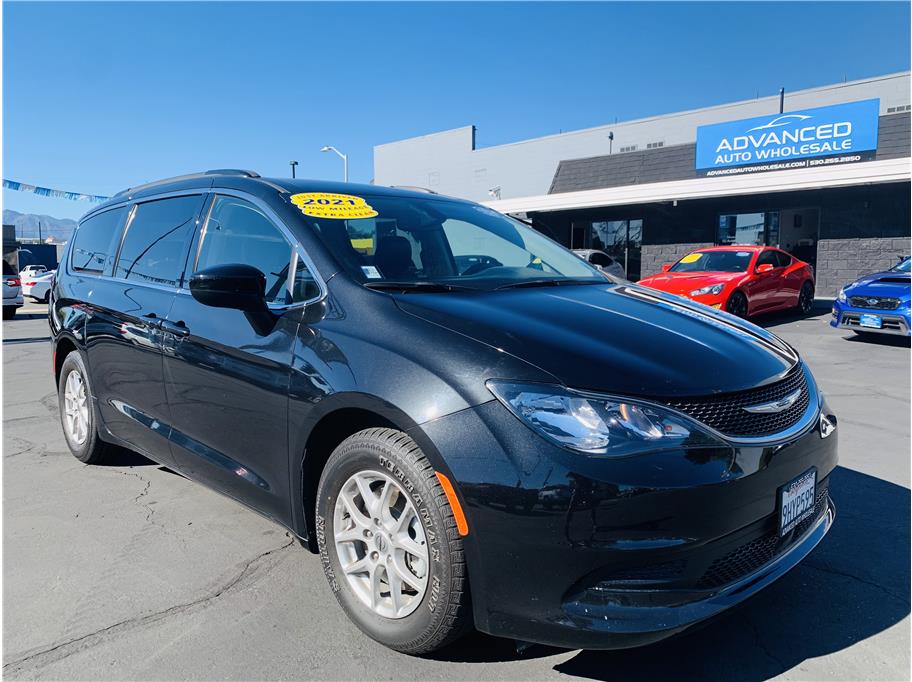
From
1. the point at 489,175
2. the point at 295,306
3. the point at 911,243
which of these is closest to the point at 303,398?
the point at 295,306

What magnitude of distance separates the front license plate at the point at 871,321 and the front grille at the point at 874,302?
0.47 ft

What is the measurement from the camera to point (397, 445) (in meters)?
2.31

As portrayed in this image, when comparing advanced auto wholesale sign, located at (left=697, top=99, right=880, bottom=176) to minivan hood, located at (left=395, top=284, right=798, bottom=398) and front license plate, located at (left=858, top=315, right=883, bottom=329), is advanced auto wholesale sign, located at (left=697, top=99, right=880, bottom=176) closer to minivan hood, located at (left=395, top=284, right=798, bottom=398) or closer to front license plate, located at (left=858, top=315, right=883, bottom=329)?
front license plate, located at (left=858, top=315, right=883, bottom=329)

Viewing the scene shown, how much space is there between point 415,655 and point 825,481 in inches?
68.3

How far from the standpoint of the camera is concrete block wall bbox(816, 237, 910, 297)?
17.1 m

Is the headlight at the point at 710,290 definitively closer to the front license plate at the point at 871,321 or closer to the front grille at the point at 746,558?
the front license plate at the point at 871,321

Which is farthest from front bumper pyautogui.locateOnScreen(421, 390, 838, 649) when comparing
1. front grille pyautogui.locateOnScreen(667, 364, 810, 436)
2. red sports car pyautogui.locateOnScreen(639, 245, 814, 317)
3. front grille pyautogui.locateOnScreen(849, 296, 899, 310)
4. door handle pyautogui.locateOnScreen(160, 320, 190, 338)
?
red sports car pyautogui.locateOnScreen(639, 245, 814, 317)

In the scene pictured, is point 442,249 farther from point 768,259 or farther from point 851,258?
point 851,258

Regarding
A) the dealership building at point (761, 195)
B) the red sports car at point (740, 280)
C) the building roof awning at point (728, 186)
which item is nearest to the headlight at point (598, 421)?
the red sports car at point (740, 280)

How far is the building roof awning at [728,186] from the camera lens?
1614 cm

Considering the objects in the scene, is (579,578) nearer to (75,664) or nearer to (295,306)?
(295,306)

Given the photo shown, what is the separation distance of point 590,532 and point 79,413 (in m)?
4.03

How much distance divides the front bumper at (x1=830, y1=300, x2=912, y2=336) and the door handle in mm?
10035

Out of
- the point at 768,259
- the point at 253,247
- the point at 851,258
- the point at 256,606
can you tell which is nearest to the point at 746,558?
the point at 256,606
